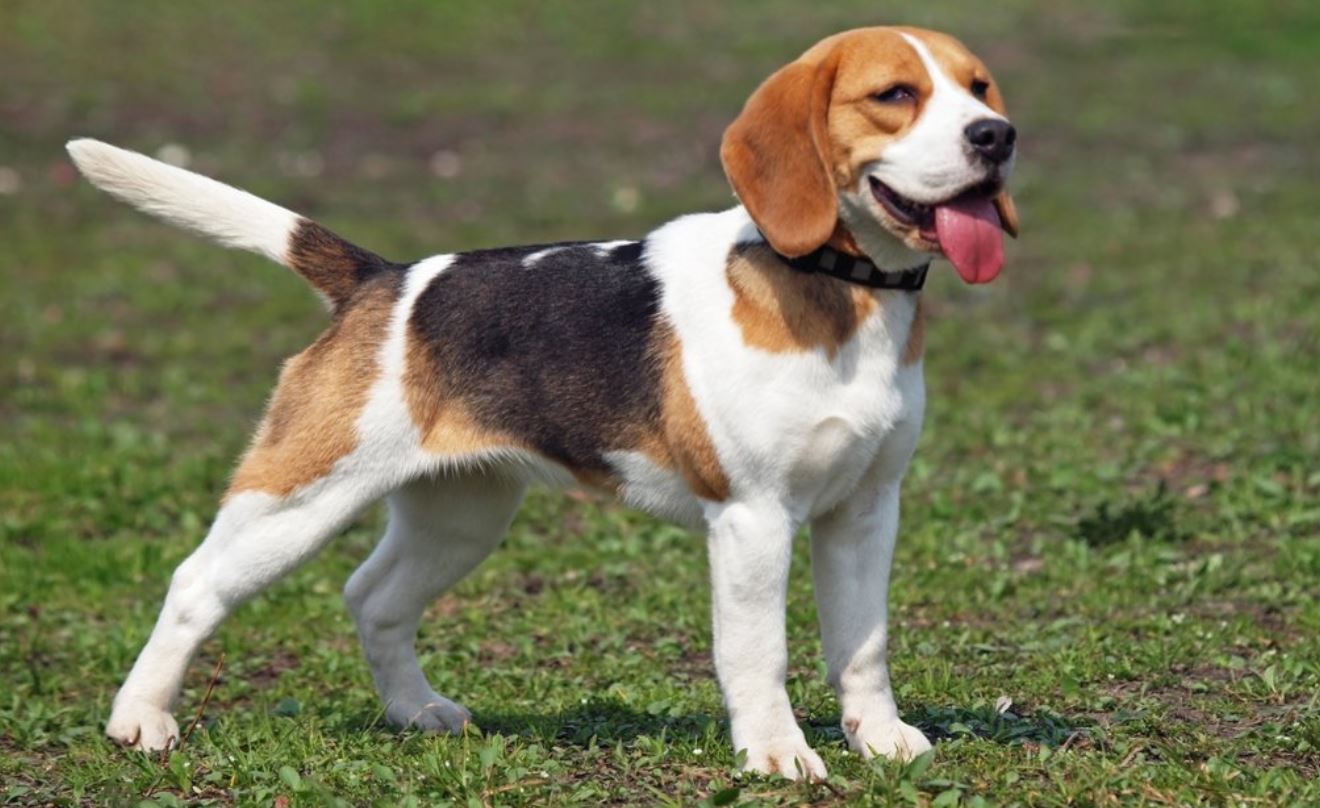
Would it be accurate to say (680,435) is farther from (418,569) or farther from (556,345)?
(418,569)

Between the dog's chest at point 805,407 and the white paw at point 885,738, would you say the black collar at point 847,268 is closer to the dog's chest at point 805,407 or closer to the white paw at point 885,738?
the dog's chest at point 805,407

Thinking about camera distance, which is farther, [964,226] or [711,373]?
[711,373]

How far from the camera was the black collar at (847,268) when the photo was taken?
5363mm

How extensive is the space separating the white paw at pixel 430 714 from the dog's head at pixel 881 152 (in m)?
1.99

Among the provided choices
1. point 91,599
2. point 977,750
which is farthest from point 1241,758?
point 91,599

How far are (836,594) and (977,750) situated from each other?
1.85 feet

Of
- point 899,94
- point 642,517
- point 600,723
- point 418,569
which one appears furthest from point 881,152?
point 642,517

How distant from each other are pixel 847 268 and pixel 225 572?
2.03m

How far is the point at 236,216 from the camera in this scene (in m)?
6.18

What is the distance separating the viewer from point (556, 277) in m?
5.82

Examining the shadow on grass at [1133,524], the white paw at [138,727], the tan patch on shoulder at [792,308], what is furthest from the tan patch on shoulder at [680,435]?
the shadow on grass at [1133,524]

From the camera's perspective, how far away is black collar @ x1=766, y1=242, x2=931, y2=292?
536 cm

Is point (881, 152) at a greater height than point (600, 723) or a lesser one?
greater

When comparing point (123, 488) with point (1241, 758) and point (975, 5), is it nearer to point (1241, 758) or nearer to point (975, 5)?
point (1241, 758)
